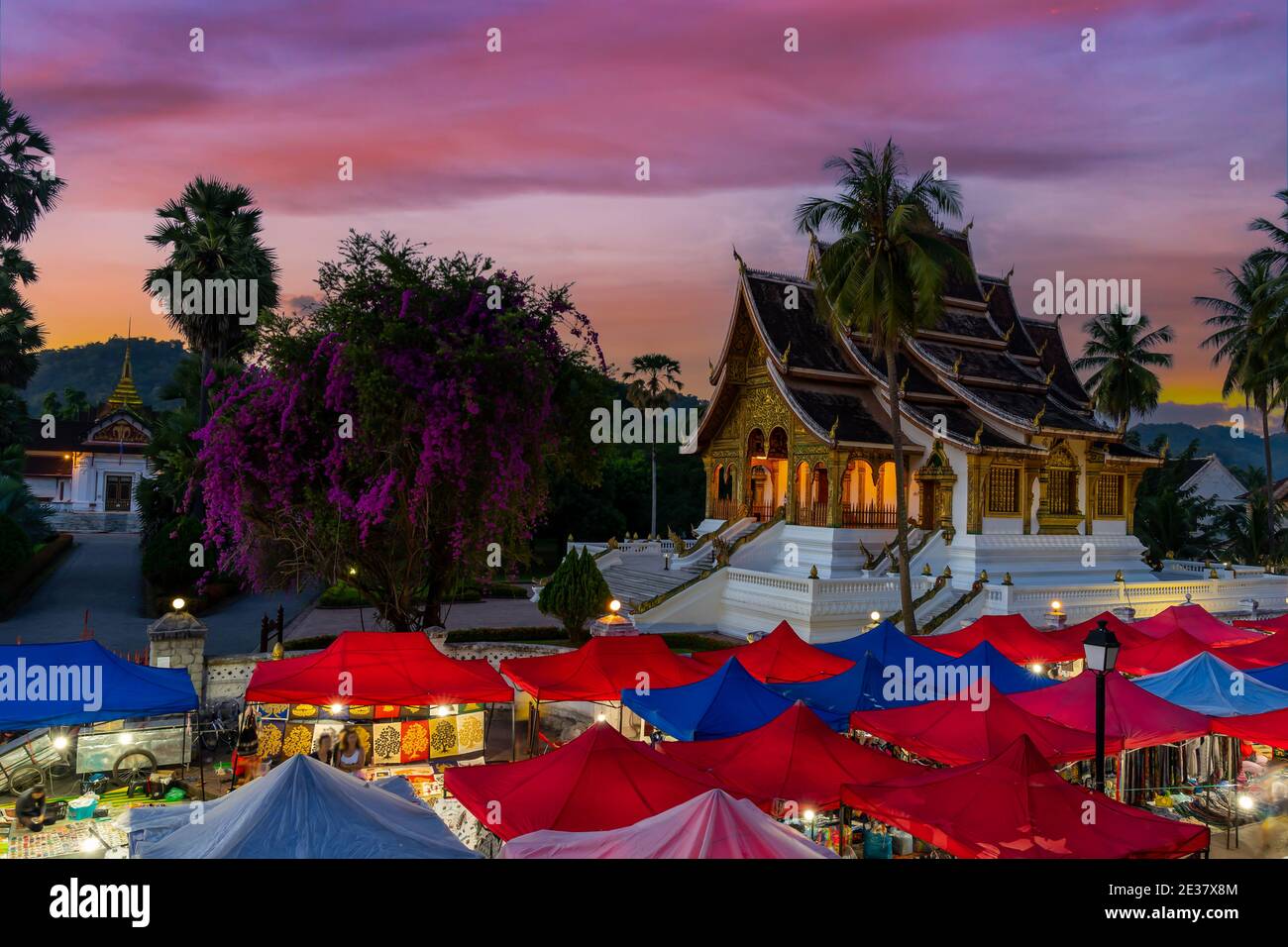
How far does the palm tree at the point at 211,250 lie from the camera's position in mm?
30734

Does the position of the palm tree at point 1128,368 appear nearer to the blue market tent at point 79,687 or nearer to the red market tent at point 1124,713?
the red market tent at point 1124,713

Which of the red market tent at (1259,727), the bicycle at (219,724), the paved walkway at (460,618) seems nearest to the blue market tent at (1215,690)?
the red market tent at (1259,727)

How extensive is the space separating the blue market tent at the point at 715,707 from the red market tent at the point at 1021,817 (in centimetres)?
330

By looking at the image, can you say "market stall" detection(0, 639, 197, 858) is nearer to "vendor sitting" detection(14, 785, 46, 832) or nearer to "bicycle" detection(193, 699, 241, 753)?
"vendor sitting" detection(14, 785, 46, 832)

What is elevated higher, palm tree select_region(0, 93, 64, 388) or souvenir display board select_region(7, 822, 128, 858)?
palm tree select_region(0, 93, 64, 388)

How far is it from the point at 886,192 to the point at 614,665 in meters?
14.1

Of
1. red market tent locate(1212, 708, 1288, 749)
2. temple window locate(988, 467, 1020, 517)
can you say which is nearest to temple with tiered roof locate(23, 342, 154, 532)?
temple window locate(988, 467, 1020, 517)

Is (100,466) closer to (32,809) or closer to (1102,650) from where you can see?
(32,809)

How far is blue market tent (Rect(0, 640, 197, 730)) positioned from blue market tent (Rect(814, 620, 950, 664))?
10.5 meters

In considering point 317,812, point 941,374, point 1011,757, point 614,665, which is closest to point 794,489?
point 941,374

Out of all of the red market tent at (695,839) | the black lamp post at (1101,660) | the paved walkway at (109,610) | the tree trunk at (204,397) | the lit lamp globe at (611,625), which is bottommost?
the paved walkway at (109,610)

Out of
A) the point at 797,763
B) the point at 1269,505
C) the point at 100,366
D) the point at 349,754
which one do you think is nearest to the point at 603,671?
the point at 349,754

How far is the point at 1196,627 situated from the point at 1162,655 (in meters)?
3.51

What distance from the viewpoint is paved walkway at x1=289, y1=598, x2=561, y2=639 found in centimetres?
2536
